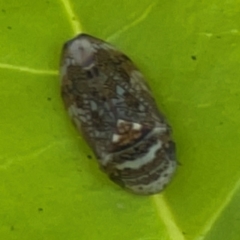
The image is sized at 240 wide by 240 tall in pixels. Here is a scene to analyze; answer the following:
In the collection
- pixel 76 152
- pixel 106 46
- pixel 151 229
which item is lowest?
pixel 151 229

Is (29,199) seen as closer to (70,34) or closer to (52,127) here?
(52,127)

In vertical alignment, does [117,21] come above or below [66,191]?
above

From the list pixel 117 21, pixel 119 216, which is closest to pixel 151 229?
pixel 119 216
